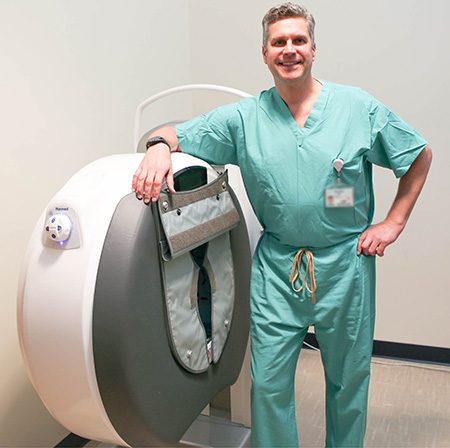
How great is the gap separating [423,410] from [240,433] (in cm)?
87

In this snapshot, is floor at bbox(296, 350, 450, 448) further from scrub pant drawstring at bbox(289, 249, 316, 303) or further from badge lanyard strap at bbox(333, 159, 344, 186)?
A: badge lanyard strap at bbox(333, 159, 344, 186)

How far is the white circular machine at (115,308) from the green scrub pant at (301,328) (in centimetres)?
19

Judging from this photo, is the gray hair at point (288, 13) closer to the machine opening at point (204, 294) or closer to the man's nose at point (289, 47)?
the man's nose at point (289, 47)

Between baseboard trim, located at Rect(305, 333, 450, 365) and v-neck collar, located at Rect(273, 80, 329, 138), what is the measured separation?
163 cm

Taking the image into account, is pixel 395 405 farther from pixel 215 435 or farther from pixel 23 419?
pixel 23 419

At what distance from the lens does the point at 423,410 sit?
7.20 ft

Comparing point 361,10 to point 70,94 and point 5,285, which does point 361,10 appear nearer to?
point 70,94

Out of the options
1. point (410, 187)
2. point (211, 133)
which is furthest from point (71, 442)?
point (410, 187)

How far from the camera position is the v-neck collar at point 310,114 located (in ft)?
4.81

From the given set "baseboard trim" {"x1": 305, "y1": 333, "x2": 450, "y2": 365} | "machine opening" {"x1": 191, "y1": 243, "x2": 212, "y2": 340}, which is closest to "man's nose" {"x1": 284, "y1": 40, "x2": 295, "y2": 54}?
"machine opening" {"x1": 191, "y1": 243, "x2": 212, "y2": 340}

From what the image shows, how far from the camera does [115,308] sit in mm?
1189

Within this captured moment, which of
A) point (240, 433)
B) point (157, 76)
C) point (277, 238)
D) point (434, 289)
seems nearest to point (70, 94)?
point (157, 76)

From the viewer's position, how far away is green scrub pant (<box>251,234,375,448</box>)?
4.93 feet

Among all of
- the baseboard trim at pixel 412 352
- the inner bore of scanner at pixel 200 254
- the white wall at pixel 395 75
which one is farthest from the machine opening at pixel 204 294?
the baseboard trim at pixel 412 352
